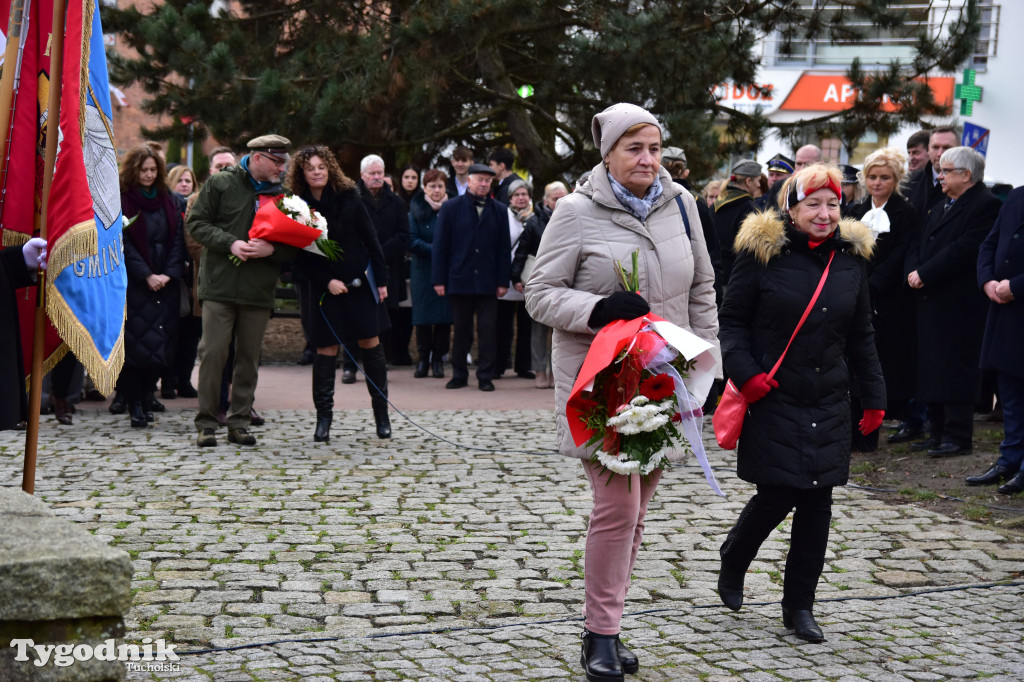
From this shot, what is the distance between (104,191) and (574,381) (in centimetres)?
215

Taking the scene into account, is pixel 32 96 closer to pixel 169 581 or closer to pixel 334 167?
pixel 169 581

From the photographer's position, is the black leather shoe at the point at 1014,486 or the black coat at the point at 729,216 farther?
the black coat at the point at 729,216

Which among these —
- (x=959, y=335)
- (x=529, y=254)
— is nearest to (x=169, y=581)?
(x=959, y=335)

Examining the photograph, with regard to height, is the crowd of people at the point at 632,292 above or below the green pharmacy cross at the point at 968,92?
below

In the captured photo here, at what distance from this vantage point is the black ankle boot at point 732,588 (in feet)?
17.0

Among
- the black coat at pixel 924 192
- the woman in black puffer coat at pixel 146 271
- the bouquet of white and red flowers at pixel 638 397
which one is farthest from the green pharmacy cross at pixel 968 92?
the bouquet of white and red flowers at pixel 638 397

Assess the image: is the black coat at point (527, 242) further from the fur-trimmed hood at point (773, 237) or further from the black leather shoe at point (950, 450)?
the fur-trimmed hood at point (773, 237)

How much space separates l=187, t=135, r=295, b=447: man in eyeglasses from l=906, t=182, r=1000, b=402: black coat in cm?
457

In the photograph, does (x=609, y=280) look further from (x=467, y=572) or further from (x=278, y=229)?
(x=278, y=229)

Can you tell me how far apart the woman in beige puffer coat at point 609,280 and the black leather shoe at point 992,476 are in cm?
398

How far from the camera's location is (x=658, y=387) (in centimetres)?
442

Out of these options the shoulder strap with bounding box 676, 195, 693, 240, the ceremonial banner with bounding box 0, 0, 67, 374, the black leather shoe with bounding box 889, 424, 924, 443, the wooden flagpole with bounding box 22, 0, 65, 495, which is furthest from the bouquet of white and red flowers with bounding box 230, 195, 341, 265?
the black leather shoe with bounding box 889, 424, 924, 443

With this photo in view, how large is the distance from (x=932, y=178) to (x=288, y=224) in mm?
4920

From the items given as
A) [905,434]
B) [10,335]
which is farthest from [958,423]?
[10,335]
